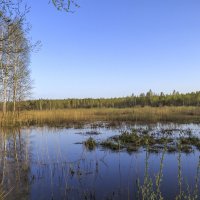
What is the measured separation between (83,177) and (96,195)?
4.78 ft

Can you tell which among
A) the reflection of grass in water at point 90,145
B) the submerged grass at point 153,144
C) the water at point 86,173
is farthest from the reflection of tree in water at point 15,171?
the submerged grass at point 153,144

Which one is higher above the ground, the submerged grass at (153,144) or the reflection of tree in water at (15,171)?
the submerged grass at (153,144)

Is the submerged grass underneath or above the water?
above

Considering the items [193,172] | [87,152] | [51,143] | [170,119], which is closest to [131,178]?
[193,172]

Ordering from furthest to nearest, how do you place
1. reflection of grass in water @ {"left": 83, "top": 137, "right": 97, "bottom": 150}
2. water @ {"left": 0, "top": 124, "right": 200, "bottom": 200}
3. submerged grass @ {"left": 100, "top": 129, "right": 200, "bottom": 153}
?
reflection of grass in water @ {"left": 83, "top": 137, "right": 97, "bottom": 150}
submerged grass @ {"left": 100, "top": 129, "right": 200, "bottom": 153}
water @ {"left": 0, "top": 124, "right": 200, "bottom": 200}

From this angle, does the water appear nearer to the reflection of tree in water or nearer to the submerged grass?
the reflection of tree in water

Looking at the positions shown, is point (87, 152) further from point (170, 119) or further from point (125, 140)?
→ point (170, 119)

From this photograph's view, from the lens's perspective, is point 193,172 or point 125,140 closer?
point 193,172

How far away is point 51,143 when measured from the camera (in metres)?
15.7

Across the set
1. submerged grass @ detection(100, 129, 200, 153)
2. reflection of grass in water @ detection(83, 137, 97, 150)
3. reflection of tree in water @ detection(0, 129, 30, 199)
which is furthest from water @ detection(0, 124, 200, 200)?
submerged grass @ detection(100, 129, 200, 153)

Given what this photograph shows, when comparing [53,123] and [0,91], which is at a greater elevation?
[0,91]

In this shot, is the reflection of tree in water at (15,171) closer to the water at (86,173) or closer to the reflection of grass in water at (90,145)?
the water at (86,173)

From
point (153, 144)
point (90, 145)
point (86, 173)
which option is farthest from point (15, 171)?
point (153, 144)

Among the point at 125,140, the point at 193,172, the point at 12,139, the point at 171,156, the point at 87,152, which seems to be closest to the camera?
the point at 193,172
